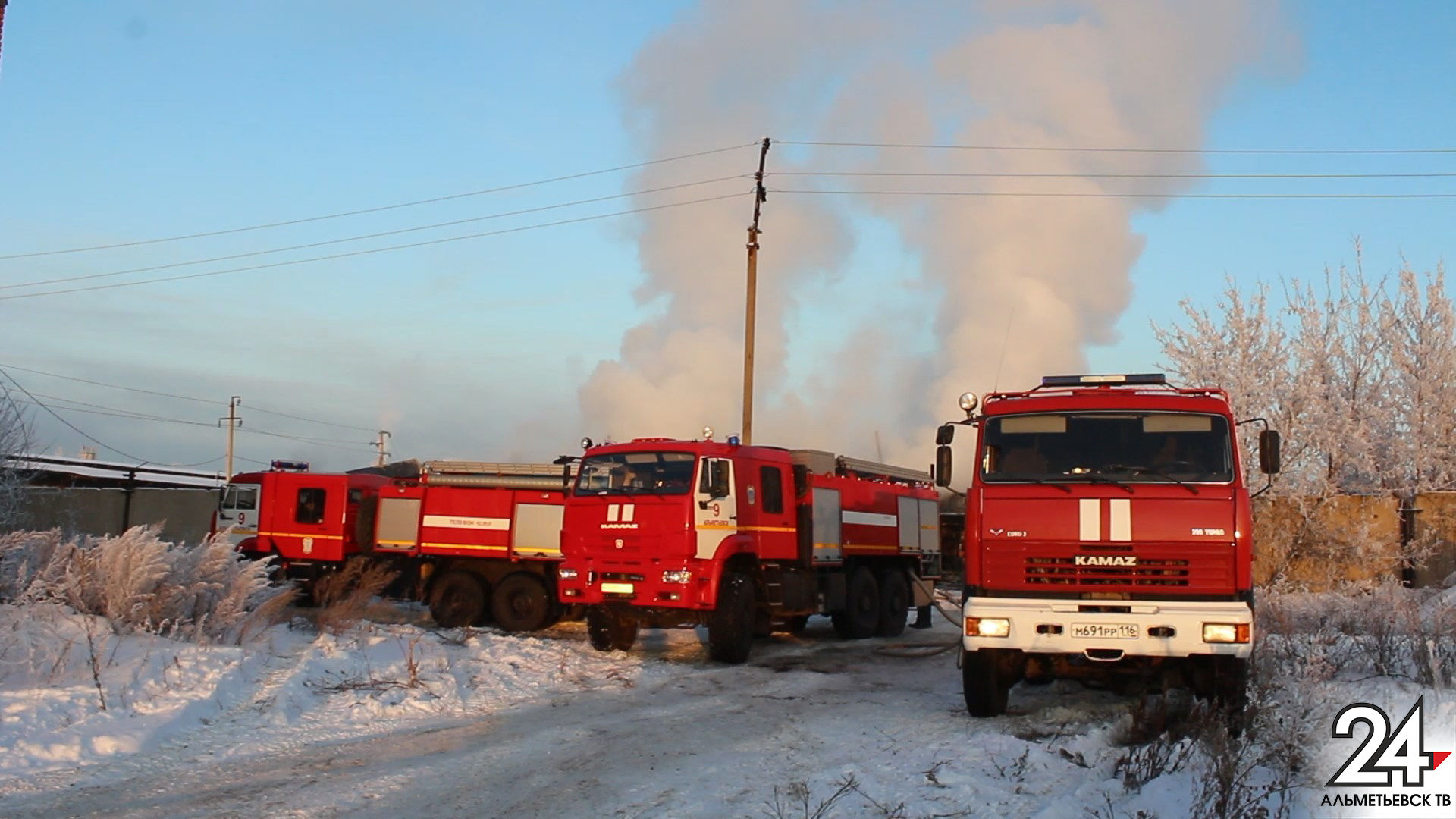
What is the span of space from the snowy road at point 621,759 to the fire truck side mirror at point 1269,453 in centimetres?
252

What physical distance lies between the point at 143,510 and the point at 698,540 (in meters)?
34.7

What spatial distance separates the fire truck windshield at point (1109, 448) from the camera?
1011 cm

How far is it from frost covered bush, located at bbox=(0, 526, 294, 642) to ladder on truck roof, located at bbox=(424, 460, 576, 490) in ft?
22.3

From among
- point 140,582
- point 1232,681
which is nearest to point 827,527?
point 1232,681

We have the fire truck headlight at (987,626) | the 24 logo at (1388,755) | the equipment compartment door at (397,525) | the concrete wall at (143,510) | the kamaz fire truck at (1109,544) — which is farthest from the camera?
the concrete wall at (143,510)

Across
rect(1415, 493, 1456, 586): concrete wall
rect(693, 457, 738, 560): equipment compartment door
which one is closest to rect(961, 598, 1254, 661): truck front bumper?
rect(693, 457, 738, 560): equipment compartment door

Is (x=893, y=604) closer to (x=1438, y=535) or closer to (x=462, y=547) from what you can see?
(x=462, y=547)

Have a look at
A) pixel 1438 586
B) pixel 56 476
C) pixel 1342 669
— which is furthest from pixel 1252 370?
pixel 56 476

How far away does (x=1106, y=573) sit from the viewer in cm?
980

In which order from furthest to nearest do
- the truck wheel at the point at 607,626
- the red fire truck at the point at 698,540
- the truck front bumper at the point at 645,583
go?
the truck wheel at the point at 607,626, the red fire truck at the point at 698,540, the truck front bumper at the point at 645,583

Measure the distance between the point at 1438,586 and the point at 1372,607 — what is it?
11198mm

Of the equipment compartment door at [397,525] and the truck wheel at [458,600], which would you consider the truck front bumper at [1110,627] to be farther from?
the equipment compartment door at [397,525]

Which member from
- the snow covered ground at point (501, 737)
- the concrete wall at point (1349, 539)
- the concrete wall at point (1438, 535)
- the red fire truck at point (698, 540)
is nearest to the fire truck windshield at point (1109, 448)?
the snow covered ground at point (501, 737)

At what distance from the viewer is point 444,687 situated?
1211cm
